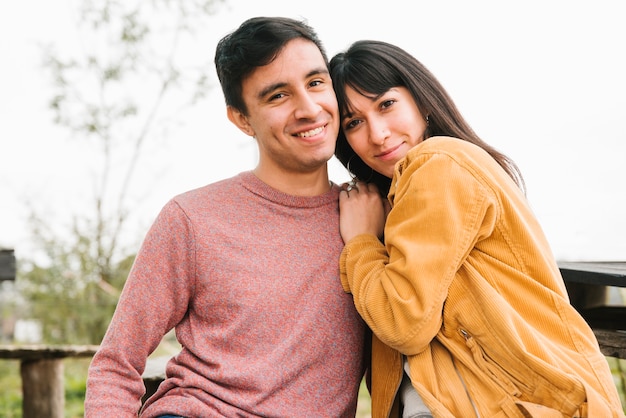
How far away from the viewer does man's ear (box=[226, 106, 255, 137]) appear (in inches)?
88.5

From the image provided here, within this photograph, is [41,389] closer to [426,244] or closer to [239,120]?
[239,120]

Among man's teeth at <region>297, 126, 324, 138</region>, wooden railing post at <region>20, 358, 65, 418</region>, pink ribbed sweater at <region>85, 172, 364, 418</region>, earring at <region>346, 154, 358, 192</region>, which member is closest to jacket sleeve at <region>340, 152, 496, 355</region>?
pink ribbed sweater at <region>85, 172, 364, 418</region>

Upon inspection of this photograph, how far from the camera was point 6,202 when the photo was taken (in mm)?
6207

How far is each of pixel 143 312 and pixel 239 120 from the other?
75 cm

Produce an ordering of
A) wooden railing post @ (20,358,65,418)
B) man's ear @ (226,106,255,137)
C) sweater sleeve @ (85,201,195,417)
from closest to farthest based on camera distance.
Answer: sweater sleeve @ (85,201,195,417), man's ear @ (226,106,255,137), wooden railing post @ (20,358,65,418)

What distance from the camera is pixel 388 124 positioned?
2.02 metres

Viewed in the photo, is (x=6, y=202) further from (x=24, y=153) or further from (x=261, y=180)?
(x=261, y=180)

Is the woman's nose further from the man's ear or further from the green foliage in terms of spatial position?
the green foliage

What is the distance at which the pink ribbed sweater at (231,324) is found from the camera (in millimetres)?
1856

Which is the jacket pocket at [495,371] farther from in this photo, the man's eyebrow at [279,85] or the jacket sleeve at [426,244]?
the man's eyebrow at [279,85]

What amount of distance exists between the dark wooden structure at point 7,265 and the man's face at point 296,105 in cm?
165

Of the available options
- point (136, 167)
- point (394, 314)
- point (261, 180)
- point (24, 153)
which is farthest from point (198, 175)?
point (394, 314)

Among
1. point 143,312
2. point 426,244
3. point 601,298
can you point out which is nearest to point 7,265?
point 143,312

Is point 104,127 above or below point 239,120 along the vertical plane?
below
